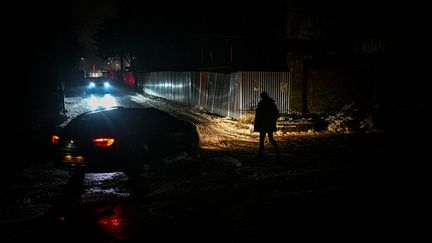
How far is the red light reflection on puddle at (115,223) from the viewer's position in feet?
19.3

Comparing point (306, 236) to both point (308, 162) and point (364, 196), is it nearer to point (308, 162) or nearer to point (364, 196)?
point (364, 196)

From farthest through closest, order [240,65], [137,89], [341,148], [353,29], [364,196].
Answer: [137,89], [240,65], [353,29], [341,148], [364,196]

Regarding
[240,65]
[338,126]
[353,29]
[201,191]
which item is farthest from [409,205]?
[240,65]

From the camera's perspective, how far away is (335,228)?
5.75 m

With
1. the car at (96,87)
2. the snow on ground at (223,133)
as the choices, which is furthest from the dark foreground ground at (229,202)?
the car at (96,87)

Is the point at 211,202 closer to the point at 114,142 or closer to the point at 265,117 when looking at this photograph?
the point at 114,142

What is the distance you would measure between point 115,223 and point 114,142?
8.28 feet

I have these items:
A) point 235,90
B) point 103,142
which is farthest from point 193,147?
point 235,90

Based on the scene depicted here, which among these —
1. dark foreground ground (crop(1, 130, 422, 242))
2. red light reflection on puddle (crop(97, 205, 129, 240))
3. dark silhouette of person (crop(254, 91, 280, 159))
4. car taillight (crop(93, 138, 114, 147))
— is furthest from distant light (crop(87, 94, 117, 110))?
red light reflection on puddle (crop(97, 205, 129, 240))

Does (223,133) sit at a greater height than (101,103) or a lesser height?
lesser

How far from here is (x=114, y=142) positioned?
849 centimetres

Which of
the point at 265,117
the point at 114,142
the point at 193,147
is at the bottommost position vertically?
the point at 193,147

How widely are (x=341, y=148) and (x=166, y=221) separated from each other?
7.38m

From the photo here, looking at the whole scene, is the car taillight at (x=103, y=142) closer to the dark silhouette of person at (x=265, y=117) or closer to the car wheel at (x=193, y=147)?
the car wheel at (x=193, y=147)
